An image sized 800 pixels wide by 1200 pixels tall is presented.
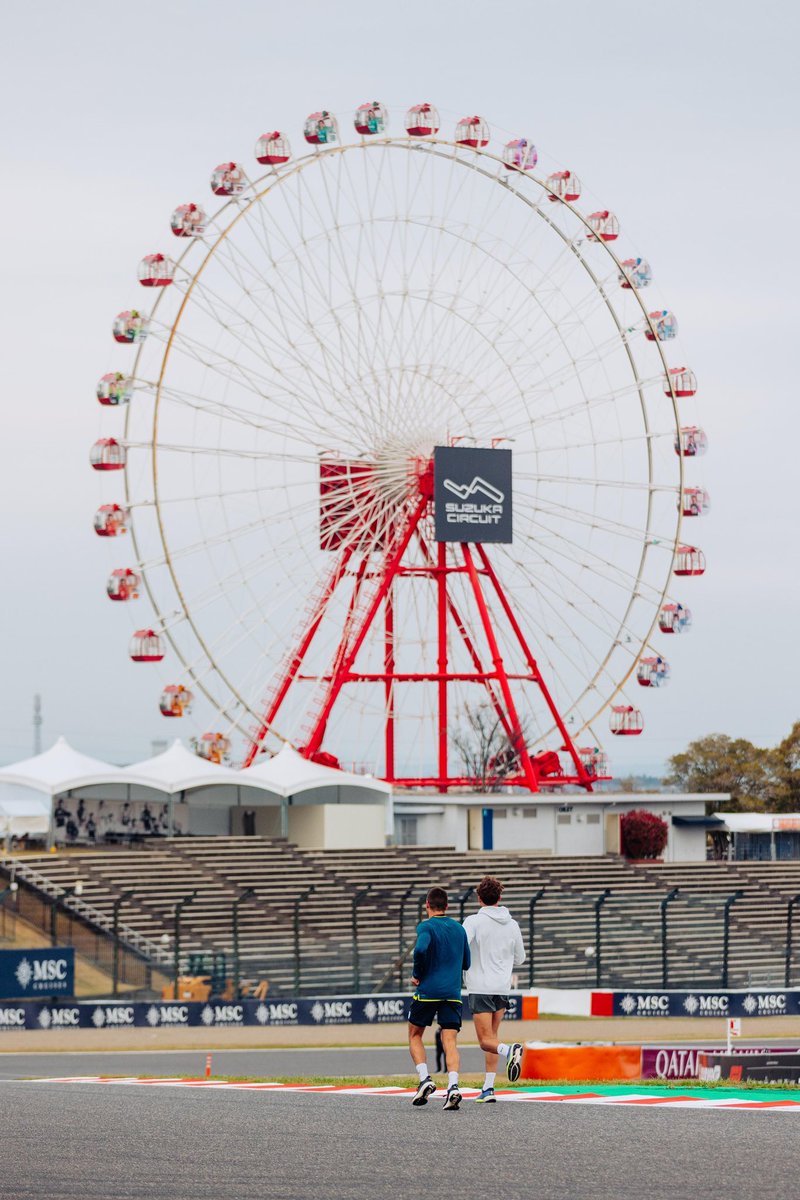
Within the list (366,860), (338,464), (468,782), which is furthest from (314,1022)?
(468,782)

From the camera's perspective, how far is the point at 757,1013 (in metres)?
43.6

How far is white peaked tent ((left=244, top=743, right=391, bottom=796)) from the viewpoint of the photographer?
58000mm

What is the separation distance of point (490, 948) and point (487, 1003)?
536 mm

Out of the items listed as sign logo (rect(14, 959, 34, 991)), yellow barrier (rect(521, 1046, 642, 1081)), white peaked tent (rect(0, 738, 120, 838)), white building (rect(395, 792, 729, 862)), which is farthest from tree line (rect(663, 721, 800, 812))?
yellow barrier (rect(521, 1046, 642, 1081))

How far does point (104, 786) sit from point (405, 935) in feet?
50.6

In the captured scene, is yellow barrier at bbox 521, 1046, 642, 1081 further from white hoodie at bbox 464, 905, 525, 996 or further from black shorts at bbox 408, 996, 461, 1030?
black shorts at bbox 408, 996, 461, 1030

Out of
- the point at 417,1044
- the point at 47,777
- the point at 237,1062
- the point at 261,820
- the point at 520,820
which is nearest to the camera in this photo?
the point at 417,1044

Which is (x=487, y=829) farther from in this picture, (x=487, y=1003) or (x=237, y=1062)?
(x=487, y=1003)

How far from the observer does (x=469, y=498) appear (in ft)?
201

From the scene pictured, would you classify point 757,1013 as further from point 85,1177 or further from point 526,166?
point 85,1177

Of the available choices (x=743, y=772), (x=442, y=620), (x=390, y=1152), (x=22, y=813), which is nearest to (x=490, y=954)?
(x=390, y=1152)

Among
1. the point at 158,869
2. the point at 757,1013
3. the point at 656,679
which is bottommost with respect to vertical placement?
the point at 757,1013

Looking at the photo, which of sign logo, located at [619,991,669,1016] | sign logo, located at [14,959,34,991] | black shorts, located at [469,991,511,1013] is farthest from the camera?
sign logo, located at [619,991,669,1016]

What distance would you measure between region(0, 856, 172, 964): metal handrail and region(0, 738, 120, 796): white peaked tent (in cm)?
763
